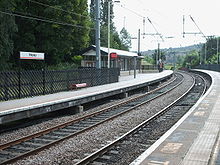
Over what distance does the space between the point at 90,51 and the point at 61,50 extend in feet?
11.3

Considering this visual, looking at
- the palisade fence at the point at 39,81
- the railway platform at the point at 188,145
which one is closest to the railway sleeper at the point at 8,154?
the railway platform at the point at 188,145

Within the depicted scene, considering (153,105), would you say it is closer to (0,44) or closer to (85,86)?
(85,86)

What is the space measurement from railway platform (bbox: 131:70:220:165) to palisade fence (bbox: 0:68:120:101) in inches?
294

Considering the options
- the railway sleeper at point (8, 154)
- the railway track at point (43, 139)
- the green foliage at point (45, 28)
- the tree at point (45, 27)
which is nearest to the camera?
the railway sleeper at point (8, 154)

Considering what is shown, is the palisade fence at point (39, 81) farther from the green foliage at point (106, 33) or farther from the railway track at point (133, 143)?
the green foliage at point (106, 33)

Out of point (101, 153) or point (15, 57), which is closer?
point (101, 153)

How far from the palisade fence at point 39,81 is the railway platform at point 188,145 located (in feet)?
24.5

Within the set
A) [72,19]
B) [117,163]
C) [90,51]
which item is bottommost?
[117,163]

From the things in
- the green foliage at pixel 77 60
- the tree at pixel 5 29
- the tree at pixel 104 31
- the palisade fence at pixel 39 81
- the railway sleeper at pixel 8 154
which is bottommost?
the railway sleeper at pixel 8 154

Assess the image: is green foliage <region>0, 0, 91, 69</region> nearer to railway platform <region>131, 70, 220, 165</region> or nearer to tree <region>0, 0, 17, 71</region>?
tree <region>0, 0, 17, 71</region>

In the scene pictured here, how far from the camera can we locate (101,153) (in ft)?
25.2

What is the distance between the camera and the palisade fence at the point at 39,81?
13.0 metres

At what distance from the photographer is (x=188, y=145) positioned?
7414 mm

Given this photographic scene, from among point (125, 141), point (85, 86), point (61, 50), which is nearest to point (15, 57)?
point (61, 50)
